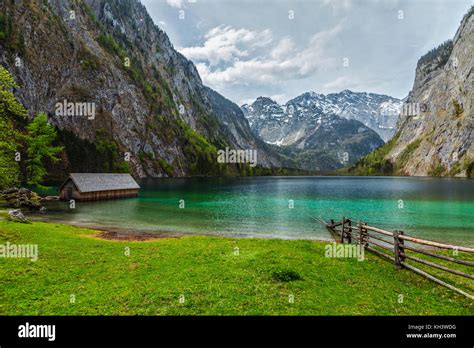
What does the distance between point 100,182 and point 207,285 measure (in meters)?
68.3

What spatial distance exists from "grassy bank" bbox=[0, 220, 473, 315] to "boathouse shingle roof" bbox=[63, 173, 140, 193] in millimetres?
47973

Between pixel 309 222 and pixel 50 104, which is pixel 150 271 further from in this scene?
pixel 50 104

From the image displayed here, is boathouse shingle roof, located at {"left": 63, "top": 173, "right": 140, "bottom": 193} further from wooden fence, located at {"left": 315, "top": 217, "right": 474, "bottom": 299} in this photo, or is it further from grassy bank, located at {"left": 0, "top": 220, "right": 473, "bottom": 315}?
wooden fence, located at {"left": 315, "top": 217, "right": 474, "bottom": 299}

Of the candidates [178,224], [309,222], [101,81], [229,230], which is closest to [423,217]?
[309,222]

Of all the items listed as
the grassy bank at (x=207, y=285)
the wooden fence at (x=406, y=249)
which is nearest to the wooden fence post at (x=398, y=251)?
the wooden fence at (x=406, y=249)

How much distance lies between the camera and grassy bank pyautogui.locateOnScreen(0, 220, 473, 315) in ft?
39.1

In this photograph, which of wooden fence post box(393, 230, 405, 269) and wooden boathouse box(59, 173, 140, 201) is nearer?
wooden fence post box(393, 230, 405, 269)

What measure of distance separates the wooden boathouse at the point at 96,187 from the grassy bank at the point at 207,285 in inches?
1869

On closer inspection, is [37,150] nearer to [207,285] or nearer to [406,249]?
[207,285]

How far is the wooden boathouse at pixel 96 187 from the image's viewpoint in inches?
2616

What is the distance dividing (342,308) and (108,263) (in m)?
14.3

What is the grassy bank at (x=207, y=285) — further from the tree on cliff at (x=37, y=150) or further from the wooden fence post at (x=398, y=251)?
the tree on cliff at (x=37, y=150)

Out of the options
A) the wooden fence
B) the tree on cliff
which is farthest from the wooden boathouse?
the wooden fence

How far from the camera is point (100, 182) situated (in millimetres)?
74000
